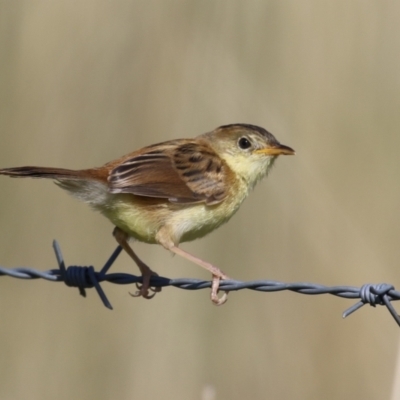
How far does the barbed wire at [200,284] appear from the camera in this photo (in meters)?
3.24

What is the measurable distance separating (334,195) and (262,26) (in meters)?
1.74

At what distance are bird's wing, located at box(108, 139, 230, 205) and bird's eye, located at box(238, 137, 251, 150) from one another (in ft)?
0.75

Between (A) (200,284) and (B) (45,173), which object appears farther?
→ (B) (45,173)

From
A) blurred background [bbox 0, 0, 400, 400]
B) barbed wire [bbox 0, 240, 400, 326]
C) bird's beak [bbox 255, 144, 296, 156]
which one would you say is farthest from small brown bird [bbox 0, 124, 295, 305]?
blurred background [bbox 0, 0, 400, 400]

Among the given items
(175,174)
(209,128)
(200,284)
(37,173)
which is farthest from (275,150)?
(37,173)

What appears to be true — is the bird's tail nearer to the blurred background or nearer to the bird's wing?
the bird's wing

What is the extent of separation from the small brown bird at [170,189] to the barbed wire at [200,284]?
0.39m

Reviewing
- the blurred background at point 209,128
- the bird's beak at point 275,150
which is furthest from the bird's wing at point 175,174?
the blurred background at point 209,128

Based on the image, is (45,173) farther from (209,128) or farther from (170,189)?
(209,128)

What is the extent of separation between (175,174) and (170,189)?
0.21 meters

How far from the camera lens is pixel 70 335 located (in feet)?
20.5

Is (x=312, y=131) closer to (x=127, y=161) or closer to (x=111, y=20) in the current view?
(x=111, y=20)

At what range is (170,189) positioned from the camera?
478 cm

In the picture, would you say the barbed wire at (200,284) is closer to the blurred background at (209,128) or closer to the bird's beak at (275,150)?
the bird's beak at (275,150)
